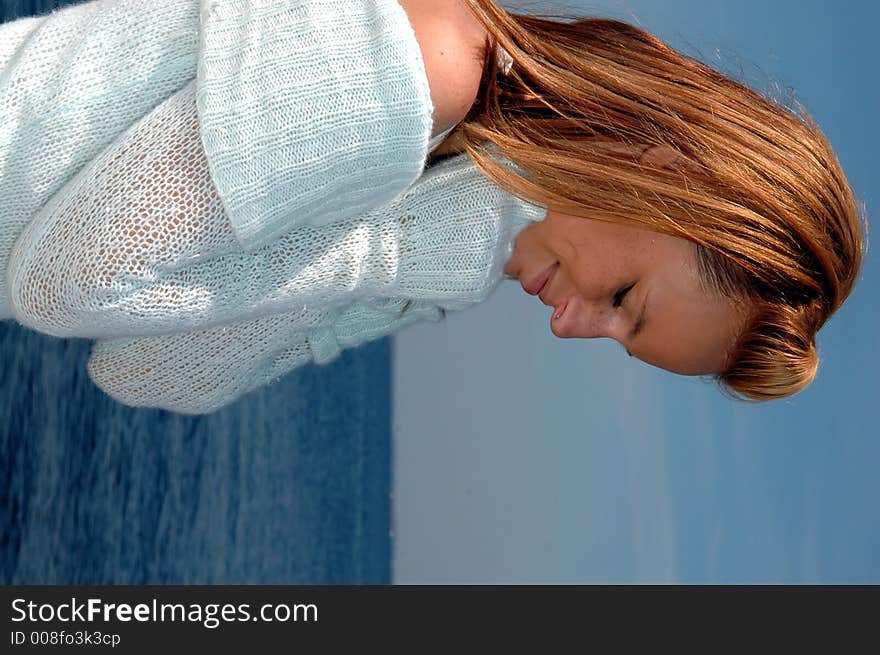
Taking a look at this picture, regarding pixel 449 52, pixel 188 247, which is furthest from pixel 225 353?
pixel 449 52

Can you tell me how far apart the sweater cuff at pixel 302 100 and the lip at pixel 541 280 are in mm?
215

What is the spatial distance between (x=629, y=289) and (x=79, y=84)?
0.44 meters

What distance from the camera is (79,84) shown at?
625 millimetres

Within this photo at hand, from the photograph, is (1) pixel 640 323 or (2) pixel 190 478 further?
(2) pixel 190 478

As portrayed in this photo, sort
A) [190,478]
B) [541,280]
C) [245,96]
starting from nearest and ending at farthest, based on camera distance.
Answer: [245,96] < [541,280] < [190,478]

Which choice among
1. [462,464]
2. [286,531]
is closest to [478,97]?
[286,531]

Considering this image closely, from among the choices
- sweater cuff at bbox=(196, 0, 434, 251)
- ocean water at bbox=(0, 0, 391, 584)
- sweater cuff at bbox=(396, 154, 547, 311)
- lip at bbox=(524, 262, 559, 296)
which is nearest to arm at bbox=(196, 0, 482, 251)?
sweater cuff at bbox=(196, 0, 434, 251)

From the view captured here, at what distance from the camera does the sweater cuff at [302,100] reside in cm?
60

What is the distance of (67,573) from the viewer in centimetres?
125

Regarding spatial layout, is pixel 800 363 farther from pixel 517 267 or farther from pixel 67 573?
pixel 67 573

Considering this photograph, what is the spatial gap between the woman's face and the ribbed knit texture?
1.02 feet

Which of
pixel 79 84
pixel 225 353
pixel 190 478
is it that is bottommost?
pixel 190 478

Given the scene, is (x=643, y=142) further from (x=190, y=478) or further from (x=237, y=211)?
(x=190, y=478)

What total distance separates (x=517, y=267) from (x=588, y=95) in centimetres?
17
